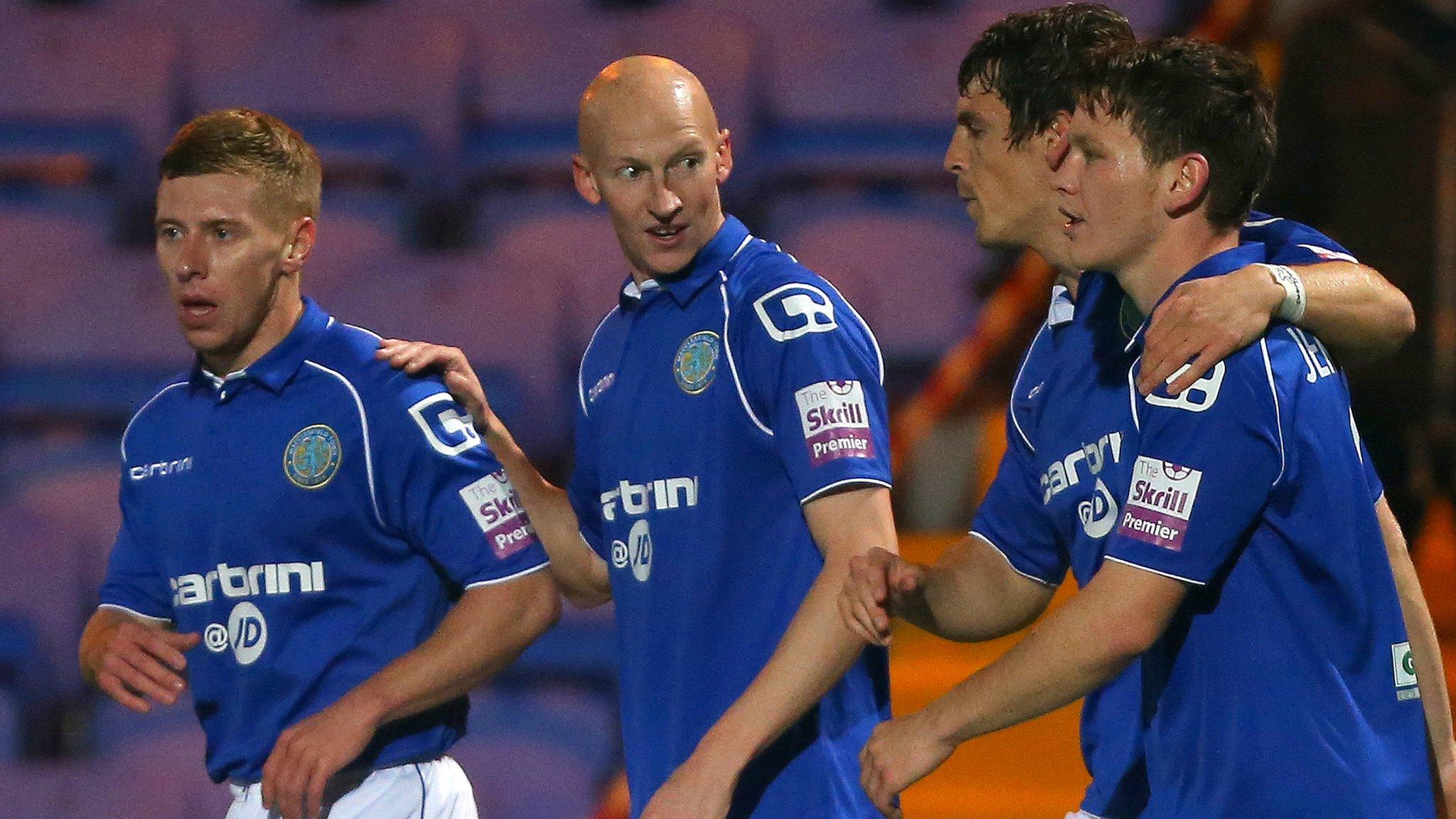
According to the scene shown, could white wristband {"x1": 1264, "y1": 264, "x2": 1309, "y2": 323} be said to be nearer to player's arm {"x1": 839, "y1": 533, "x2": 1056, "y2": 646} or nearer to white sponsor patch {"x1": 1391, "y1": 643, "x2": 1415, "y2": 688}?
white sponsor patch {"x1": 1391, "y1": 643, "x2": 1415, "y2": 688}

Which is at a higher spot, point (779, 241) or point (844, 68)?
point (844, 68)

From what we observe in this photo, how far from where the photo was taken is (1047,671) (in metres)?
2.02

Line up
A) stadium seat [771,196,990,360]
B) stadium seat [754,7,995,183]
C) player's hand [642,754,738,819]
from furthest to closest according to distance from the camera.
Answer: stadium seat [754,7,995,183]
stadium seat [771,196,990,360]
player's hand [642,754,738,819]

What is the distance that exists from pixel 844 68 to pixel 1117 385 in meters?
3.77

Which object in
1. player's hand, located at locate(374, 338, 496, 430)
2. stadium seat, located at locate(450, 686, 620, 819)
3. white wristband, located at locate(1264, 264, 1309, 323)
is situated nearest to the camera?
white wristband, located at locate(1264, 264, 1309, 323)

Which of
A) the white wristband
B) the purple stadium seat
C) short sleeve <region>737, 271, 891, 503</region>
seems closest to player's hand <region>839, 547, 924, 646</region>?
short sleeve <region>737, 271, 891, 503</region>

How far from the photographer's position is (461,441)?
2.70 metres

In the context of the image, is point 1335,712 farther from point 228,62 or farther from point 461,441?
point 228,62

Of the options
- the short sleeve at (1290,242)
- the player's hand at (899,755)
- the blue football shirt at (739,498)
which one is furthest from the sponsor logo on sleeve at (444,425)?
A: the short sleeve at (1290,242)

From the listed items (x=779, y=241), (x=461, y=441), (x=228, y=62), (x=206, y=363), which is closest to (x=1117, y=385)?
(x=461, y=441)

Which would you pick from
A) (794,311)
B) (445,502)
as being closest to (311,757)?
(445,502)

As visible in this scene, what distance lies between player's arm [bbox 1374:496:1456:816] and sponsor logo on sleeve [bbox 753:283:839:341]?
0.78 metres

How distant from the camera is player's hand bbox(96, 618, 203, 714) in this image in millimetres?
2525

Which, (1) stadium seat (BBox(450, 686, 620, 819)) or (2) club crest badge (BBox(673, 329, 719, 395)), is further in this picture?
(1) stadium seat (BBox(450, 686, 620, 819))
